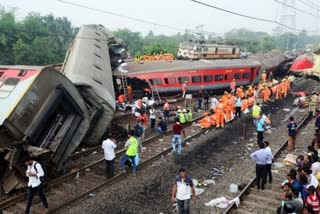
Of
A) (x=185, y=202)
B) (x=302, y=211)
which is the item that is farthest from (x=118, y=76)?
(x=302, y=211)

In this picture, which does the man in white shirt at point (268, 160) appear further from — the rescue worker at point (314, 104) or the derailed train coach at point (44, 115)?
the rescue worker at point (314, 104)

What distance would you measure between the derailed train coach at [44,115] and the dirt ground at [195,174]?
158cm

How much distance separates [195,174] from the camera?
11711 mm

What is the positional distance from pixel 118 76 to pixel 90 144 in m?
10.4

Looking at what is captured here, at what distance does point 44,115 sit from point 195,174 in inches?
193

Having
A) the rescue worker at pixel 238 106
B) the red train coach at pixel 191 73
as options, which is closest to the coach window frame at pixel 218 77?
the red train coach at pixel 191 73

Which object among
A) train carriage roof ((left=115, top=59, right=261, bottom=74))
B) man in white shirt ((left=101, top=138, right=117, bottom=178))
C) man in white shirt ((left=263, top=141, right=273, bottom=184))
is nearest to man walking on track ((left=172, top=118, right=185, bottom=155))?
man in white shirt ((left=101, top=138, right=117, bottom=178))

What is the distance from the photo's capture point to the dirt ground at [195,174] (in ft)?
30.9

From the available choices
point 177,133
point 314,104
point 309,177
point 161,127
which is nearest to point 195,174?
point 177,133

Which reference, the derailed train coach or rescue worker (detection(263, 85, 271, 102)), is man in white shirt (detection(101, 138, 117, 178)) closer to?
the derailed train coach

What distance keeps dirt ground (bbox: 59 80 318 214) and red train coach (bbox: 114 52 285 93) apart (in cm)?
705

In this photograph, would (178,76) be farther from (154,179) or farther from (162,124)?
(154,179)

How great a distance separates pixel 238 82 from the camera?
28.4 metres

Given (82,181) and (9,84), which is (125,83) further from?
(9,84)
